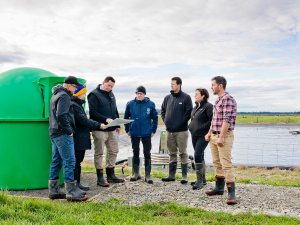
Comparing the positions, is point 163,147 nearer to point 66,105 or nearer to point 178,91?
point 178,91

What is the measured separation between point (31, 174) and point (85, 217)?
8.44 ft

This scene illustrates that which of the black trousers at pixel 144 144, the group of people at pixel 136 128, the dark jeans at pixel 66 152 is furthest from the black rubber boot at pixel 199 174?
the dark jeans at pixel 66 152

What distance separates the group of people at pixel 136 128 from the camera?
4.67m

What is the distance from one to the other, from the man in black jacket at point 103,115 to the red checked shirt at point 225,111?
227cm

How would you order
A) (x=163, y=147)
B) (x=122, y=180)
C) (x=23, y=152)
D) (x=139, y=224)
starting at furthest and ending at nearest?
(x=163, y=147) → (x=122, y=180) → (x=23, y=152) → (x=139, y=224)

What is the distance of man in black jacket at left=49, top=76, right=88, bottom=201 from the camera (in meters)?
4.52

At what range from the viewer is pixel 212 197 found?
5.17 meters

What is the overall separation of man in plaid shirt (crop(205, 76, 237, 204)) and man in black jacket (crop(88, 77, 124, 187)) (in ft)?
7.43

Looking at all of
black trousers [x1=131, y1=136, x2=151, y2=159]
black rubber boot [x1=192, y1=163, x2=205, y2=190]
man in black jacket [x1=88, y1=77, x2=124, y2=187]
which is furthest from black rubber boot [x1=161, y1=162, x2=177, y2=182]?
man in black jacket [x1=88, y1=77, x2=124, y2=187]

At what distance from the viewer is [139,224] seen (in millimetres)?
3455

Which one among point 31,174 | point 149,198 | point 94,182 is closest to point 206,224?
point 149,198

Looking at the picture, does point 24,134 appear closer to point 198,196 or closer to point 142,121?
point 142,121

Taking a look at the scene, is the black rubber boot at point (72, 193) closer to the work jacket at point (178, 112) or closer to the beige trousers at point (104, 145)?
the beige trousers at point (104, 145)

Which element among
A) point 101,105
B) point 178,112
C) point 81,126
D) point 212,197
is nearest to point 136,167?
point 178,112
